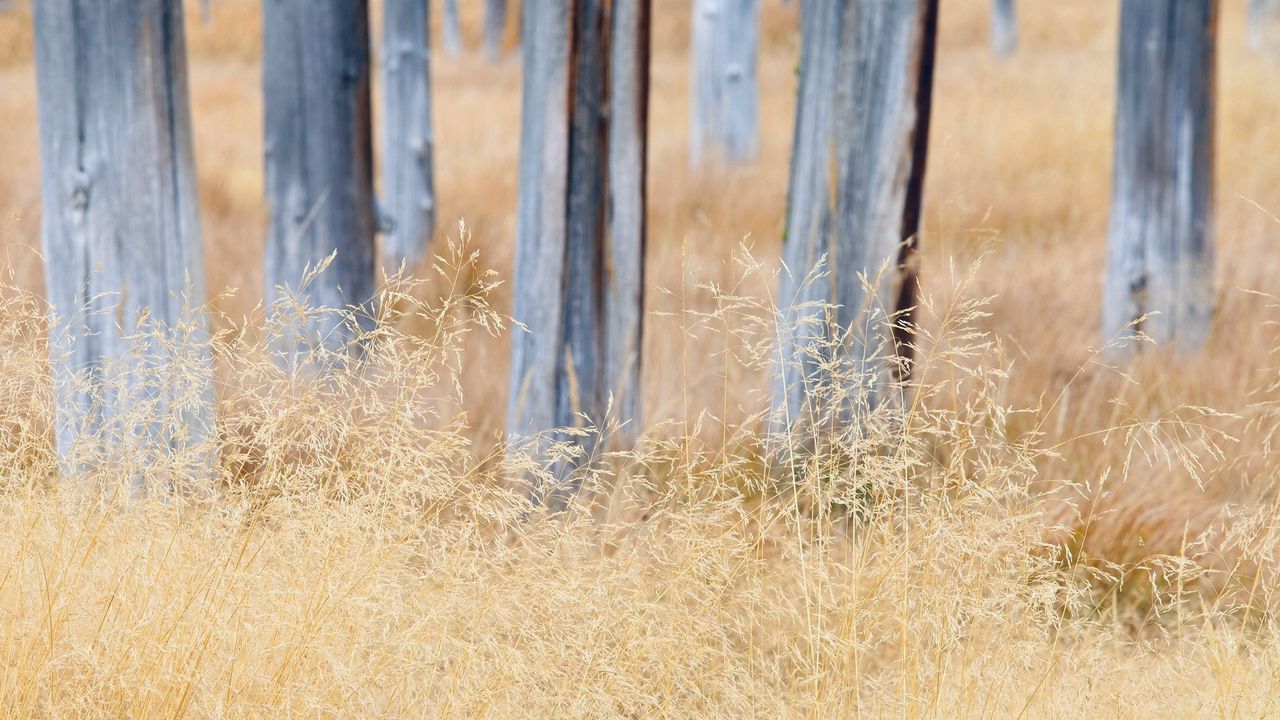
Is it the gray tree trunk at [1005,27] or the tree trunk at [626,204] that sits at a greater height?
the gray tree trunk at [1005,27]

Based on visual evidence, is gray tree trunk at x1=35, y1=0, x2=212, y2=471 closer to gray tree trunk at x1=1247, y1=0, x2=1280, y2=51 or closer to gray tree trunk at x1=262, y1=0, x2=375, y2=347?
gray tree trunk at x1=262, y1=0, x2=375, y2=347

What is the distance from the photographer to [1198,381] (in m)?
3.66

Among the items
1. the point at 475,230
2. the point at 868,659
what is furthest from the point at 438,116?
the point at 868,659

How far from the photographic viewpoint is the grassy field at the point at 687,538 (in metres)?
1.80

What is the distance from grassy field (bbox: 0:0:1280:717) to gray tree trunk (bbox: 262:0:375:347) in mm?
320

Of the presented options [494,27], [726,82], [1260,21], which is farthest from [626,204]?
[494,27]

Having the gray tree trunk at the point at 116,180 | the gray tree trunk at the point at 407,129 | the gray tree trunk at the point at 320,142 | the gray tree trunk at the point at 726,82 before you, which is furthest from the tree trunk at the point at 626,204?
the gray tree trunk at the point at 726,82

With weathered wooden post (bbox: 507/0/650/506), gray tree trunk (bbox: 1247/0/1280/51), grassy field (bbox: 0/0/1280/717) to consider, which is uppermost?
gray tree trunk (bbox: 1247/0/1280/51)

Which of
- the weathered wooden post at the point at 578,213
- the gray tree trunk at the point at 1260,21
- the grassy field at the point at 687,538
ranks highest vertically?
the gray tree trunk at the point at 1260,21

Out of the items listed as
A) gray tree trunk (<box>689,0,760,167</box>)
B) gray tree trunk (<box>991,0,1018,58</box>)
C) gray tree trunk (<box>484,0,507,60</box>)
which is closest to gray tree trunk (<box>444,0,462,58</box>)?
gray tree trunk (<box>484,0,507,60</box>)

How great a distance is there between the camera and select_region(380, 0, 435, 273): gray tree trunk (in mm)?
5738

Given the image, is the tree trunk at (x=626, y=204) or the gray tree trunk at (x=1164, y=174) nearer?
the tree trunk at (x=626, y=204)

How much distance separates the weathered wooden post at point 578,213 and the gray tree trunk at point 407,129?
2.94 m

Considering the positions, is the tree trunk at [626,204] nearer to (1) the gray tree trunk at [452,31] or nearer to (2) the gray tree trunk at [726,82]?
(2) the gray tree trunk at [726,82]
